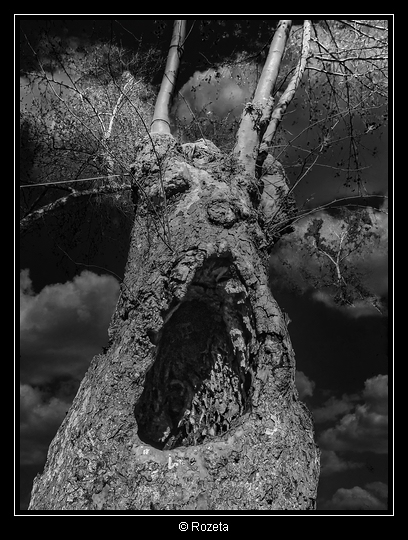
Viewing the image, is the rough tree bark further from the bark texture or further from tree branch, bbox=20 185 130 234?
tree branch, bbox=20 185 130 234

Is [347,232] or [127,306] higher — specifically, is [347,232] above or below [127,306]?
above

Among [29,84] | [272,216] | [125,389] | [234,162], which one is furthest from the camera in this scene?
[29,84]

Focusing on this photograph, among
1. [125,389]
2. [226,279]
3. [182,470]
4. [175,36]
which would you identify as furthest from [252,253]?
[175,36]

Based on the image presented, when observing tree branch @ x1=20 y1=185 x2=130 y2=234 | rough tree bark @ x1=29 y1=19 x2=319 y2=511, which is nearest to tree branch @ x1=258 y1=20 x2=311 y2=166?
rough tree bark @ x1=29 y1=19 x2=319 y2=511

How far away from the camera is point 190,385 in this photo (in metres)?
2.66

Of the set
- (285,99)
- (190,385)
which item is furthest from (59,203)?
(190,385)

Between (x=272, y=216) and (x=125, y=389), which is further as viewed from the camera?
(x=272, y=216)

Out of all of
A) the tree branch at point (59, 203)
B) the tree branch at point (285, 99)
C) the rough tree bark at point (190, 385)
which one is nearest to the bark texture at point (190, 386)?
the rough tree bark at point (190, 385)

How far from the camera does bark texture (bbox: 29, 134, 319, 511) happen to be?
2119mm

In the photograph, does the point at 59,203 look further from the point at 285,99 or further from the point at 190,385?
the point at 190,385

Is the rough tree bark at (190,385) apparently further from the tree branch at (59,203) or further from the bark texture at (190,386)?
the tree branch at (59,203)
